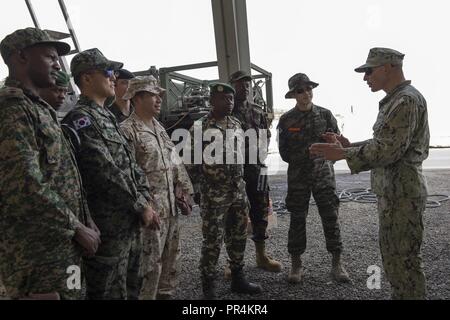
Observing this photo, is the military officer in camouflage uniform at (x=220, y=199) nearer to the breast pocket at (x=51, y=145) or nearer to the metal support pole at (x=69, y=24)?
the breast pocket at (x=51, y=145)

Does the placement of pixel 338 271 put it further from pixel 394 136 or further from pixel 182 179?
pixel 182 179

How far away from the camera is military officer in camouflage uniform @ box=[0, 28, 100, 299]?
1.33m

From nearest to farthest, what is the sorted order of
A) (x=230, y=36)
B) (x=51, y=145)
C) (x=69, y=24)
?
(x=51, y=145) → (x=230, y=36) → (x=69, y=24)

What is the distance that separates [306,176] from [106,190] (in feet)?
6.66

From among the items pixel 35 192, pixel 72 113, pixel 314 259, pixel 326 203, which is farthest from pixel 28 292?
pixel 314 259

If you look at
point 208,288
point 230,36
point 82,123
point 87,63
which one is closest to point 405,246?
point 208,288

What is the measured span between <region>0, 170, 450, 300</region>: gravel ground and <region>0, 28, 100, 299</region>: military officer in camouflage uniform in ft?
5.46

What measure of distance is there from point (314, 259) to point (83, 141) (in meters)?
2.75

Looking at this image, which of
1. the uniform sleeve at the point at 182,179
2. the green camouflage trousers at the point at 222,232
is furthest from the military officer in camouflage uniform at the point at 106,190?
the green camouflage trousers at the point at 222,232

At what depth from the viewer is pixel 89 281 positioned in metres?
1.79

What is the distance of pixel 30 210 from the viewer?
4.38ft

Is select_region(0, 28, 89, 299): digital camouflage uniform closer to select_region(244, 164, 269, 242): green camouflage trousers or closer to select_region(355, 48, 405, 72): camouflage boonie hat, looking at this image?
select_region(355, 48, 405, 72): camouflage boonie hat
